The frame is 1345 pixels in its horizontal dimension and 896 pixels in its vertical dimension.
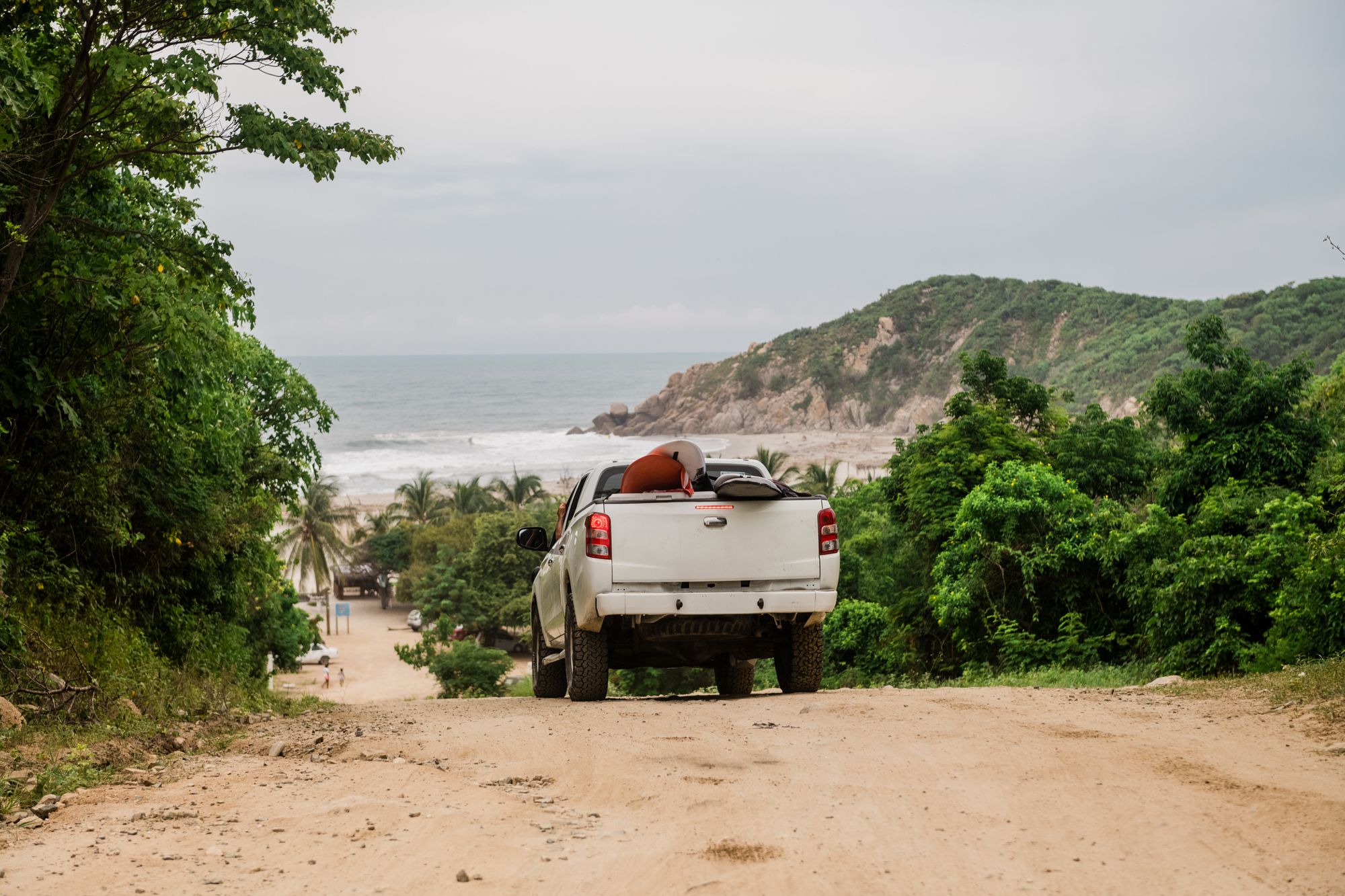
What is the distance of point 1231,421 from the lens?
55.9 feet

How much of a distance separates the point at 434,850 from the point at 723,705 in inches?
184

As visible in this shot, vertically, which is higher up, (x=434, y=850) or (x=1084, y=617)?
(x=434, y=850)

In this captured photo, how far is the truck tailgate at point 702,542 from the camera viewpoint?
891cm

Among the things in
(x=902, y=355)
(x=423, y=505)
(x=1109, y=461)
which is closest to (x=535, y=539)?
(x=1109, y=461)

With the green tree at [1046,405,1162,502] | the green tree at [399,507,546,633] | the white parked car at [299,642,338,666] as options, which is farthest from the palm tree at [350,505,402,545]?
the green tree at [1046,405,1162,502]

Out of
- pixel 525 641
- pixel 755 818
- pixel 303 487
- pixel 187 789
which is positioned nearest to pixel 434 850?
pixel 755 818

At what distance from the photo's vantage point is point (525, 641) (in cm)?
5203

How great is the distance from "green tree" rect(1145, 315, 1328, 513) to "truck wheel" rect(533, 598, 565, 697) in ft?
31.5

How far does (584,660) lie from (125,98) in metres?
5.72

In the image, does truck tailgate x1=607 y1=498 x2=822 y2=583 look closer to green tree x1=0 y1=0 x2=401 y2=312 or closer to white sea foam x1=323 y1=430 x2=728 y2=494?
green tree x1=0 y1=0 x2=401 y2=312

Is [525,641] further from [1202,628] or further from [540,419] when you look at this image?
[540,419]

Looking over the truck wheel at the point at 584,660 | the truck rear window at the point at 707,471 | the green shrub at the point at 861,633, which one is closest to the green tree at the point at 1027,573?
the green shrub at the point at 861,633

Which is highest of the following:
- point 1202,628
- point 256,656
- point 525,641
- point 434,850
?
point 434,850

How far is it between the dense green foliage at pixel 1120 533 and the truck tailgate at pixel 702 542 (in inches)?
197
